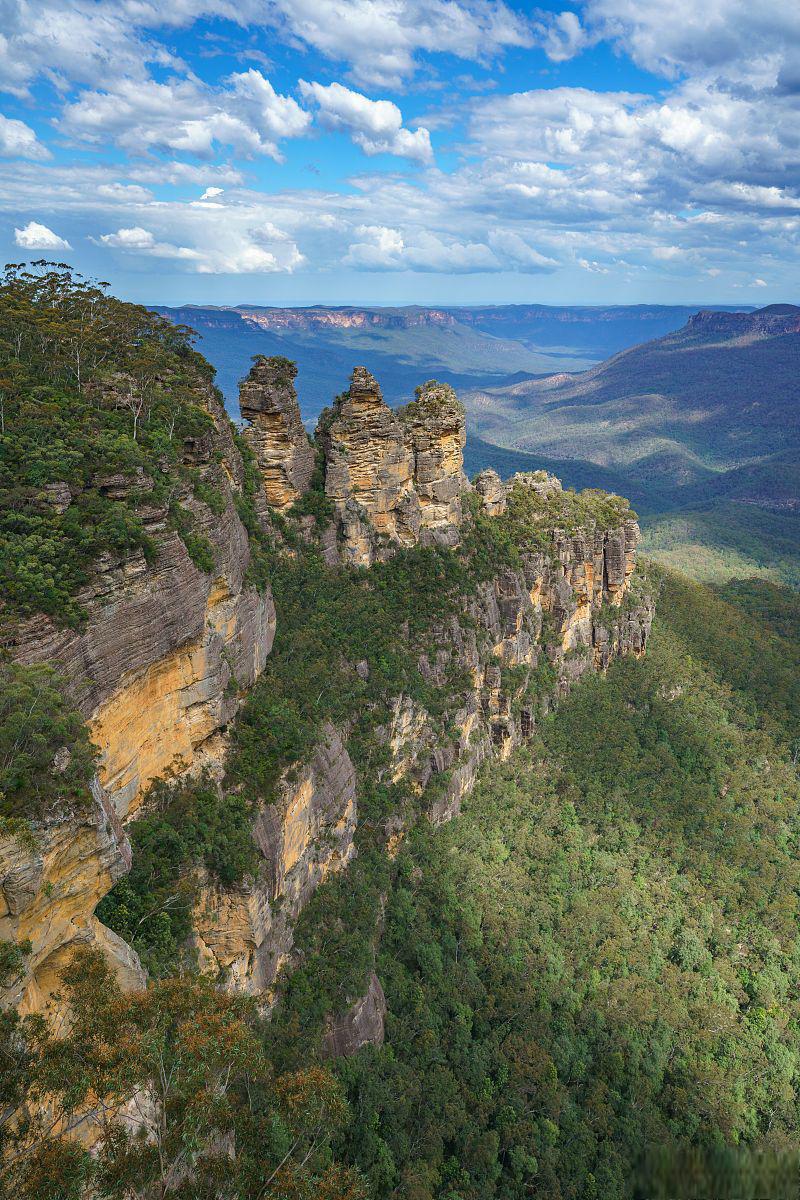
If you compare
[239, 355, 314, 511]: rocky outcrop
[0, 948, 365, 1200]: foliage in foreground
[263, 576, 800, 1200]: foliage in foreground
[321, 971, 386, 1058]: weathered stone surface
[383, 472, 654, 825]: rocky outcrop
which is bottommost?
[263, 576, 800, 1200]: foliage in foreground

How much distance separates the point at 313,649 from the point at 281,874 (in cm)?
1303

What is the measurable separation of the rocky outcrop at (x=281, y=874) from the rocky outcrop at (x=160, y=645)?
15.0 ft

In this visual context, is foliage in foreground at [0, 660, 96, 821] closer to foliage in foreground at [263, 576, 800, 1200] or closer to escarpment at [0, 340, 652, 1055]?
escarpment at [0, 340, 652, 1055]

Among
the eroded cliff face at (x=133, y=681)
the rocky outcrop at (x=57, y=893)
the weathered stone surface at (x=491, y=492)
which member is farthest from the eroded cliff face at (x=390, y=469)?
the rocky outcrop at (x=57, y=893)

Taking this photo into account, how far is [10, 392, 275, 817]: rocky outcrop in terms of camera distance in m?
20.2

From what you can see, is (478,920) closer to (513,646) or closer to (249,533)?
(513,646)

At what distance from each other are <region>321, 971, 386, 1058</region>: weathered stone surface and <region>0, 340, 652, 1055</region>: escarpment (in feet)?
0.36

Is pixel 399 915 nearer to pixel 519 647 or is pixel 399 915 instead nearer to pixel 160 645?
pixel 160 645

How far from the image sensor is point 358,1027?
1179 inches

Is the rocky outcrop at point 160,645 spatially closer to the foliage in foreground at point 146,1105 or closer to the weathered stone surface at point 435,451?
the foliage in foreground at point 146,1105

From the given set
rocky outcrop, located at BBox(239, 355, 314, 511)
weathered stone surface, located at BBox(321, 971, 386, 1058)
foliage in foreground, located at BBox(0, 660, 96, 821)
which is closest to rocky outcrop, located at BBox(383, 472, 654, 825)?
weathered stone surface, located at BBox(321, 971, 386, 1058)

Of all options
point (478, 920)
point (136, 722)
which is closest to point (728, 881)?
point (478, 920)

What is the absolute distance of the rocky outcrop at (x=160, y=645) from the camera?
2019cm

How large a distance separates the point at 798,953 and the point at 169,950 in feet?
145
